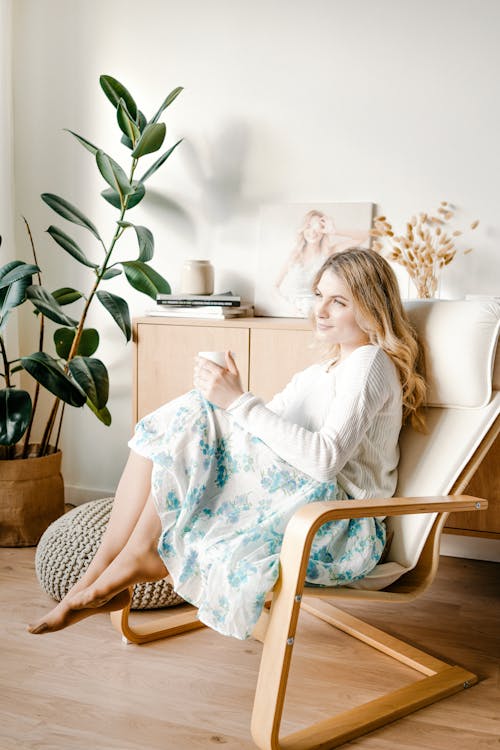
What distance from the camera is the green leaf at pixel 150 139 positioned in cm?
275

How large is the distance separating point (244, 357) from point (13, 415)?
798mm

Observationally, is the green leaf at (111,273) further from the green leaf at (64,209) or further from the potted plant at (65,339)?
the green leaf at (64,209)

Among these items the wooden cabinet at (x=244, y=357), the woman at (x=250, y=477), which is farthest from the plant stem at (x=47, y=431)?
the woman at (x=250, y=477)

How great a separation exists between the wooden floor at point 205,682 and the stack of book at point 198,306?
3.49ft

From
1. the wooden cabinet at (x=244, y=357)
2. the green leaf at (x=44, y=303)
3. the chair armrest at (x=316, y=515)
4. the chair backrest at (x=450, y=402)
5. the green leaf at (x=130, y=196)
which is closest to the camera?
the chair armrest at (x=316, y=515)

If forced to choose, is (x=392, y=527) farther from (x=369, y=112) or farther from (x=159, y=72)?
(x=159, y=72)

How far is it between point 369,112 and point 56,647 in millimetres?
2036

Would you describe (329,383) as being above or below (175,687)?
above

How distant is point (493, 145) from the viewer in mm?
2664

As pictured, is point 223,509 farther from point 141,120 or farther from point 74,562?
point 141,120

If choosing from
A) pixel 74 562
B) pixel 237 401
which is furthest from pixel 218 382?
pixel 74 562

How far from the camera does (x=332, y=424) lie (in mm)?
1738

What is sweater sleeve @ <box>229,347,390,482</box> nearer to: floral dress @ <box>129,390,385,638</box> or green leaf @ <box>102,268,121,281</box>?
floral dress @ <box>129,390,385,638</box>

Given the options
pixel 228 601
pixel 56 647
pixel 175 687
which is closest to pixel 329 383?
pixel 228 601
